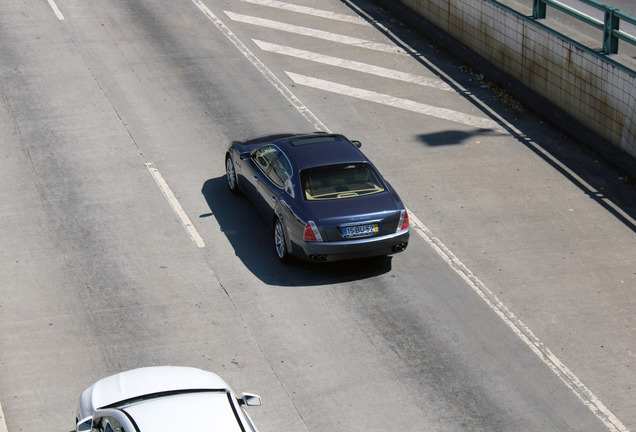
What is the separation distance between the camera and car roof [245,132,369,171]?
14.5 m

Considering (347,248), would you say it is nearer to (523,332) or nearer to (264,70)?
A: (523,332)

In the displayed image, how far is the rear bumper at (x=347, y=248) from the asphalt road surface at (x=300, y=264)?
405 mm

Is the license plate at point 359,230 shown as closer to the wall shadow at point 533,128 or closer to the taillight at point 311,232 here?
the taillight at point 311,232

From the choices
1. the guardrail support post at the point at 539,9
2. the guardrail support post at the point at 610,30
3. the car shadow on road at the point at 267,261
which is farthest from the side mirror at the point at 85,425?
the guardrail support post at the point at 539,9

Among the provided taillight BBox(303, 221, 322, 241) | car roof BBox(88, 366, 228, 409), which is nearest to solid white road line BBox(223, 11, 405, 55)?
taillight BBox(303, 221, 322, 241)

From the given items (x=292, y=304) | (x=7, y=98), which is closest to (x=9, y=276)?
(x=292, y=304)

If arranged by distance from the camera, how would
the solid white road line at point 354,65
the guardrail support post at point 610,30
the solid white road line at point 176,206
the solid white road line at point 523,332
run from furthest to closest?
the solid white road line at point 354,65 < the guardrail support post at point 610,30 < the solid white road line at point 176,206 < the solid white road line at point 523,332

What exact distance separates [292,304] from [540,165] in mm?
6692

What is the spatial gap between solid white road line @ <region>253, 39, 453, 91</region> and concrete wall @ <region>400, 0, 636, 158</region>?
1.62m

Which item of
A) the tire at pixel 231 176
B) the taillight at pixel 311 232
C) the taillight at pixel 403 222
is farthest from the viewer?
the tire at pixel 231 176

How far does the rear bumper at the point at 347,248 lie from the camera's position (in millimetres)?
13648

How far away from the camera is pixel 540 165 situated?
17.8m

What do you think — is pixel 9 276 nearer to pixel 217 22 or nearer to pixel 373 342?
pixel 373 342

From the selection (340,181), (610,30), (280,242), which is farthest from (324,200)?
(610,30)
